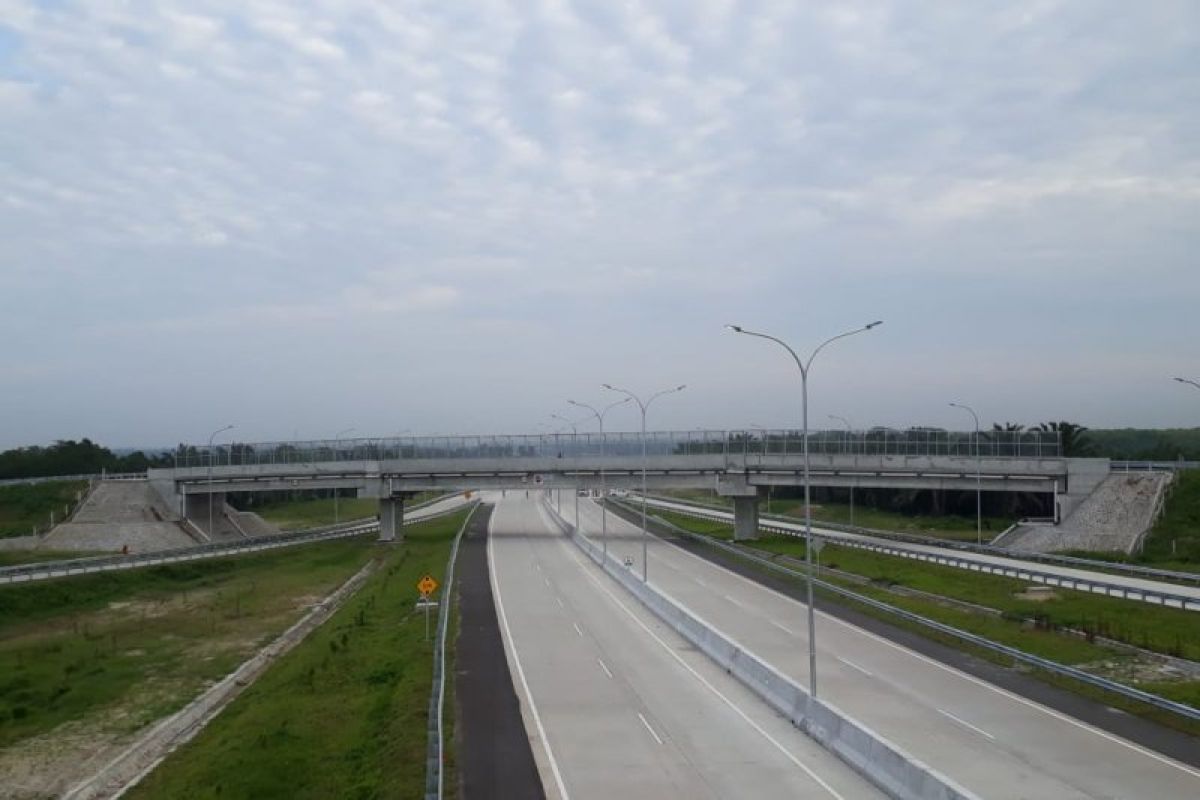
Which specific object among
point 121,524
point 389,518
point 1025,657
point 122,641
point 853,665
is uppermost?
point 121,524

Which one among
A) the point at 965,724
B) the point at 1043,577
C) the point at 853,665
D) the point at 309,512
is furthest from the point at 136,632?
the point at 309,512

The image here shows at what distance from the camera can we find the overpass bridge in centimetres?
7619

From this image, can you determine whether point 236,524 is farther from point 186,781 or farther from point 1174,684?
point 1174,684

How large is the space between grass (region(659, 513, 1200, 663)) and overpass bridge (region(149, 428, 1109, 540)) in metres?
12.8

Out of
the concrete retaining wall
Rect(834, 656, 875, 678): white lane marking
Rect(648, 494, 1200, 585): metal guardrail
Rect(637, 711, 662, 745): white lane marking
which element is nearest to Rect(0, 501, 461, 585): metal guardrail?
the concrete retaining wall

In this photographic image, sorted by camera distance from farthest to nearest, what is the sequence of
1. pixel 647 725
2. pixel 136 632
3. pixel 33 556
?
pixel 33 556 → pixel 136 632 → pixel 647 725

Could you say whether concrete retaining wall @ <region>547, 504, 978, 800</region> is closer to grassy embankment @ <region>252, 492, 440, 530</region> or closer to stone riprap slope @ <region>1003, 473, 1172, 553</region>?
stone riprap slope @ <region>1003, 473, 1172, 553</region>

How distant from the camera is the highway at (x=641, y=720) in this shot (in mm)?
→ 20953

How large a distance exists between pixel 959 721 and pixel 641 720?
7.54 m

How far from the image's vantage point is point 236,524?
97.8m

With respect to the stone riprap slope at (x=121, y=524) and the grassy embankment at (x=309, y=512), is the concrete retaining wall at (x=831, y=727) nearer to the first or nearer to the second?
the stone riprap slope at (x=121, y=524)

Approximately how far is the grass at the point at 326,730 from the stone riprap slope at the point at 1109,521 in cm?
4323

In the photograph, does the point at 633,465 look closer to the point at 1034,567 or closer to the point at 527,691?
the point at 1034,567

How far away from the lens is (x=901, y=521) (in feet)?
350
